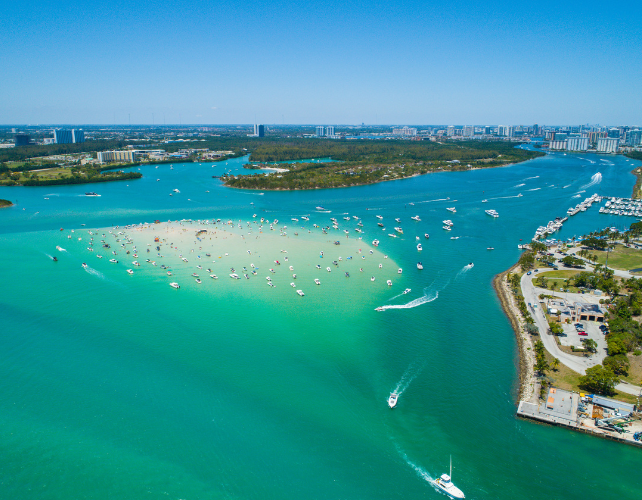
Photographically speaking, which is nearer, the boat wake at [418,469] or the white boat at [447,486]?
the white boat at [447,486]

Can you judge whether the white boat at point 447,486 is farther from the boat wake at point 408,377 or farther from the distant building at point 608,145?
the distant building at point 608,145

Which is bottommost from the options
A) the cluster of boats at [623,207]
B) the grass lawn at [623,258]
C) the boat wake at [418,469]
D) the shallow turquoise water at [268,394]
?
the boat wake at [418,469]

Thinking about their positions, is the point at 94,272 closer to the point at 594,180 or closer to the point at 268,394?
the point at 268,394

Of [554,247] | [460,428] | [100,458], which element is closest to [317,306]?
[460,428]

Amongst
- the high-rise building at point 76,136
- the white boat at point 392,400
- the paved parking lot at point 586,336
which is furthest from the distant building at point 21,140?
the paved parking lot at point 586,336

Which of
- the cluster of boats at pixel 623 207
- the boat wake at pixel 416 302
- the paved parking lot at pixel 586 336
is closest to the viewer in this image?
the paved parking lot at pixel 586 336

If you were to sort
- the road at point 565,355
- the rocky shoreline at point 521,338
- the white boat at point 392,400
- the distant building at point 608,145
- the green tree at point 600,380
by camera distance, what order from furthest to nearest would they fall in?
the distant building at point 608,145
the rocky shoreline at point 521,338
the road at point 565,355
the green tree at point 600,380
the white boat at point 392,400

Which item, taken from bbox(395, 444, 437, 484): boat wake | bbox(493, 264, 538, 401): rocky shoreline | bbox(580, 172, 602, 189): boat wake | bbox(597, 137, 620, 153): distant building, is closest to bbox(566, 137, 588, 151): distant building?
bbox(597, 137, 620, 153): distant building

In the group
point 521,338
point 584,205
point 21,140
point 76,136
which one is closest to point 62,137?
point 76,136
